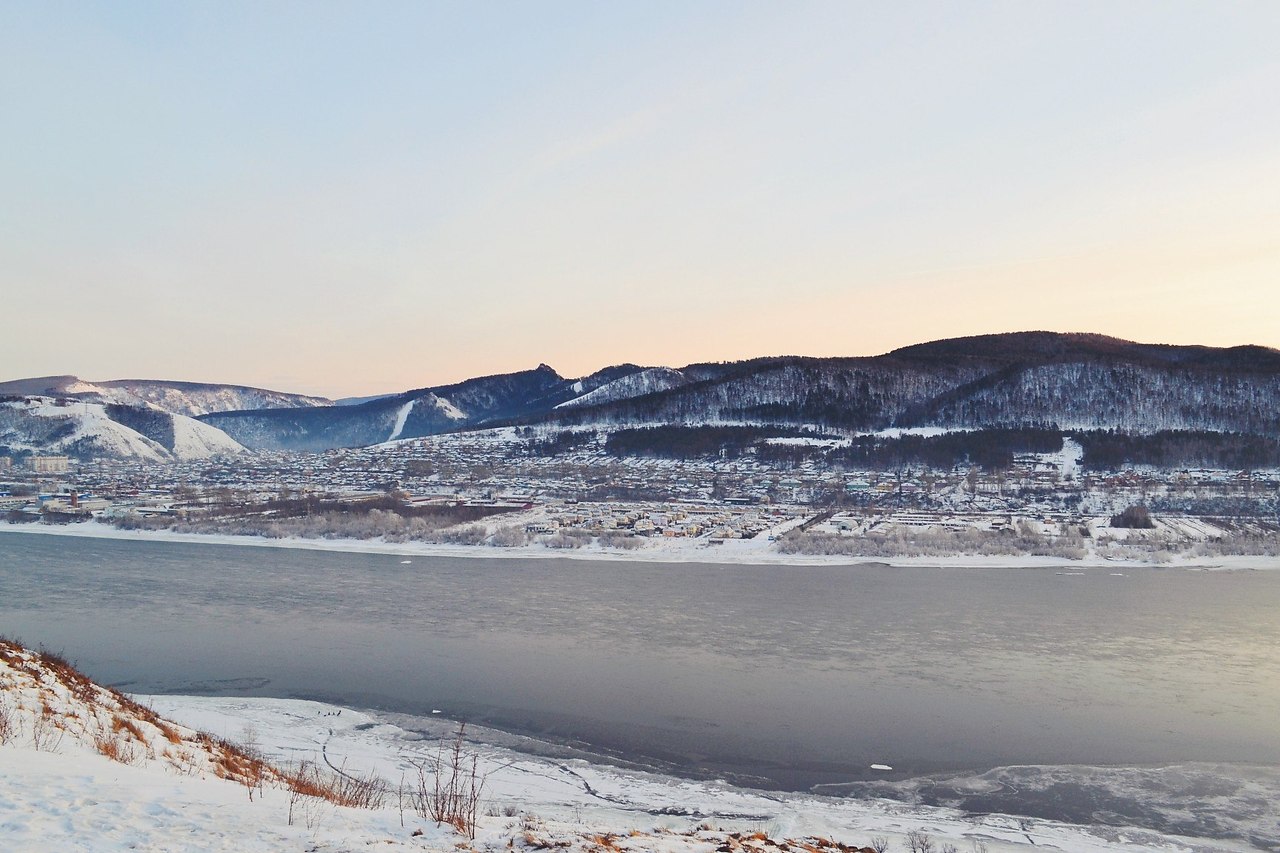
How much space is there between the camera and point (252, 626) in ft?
50.2

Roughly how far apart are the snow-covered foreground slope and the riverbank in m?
14.5

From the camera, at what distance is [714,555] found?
80.2 ft

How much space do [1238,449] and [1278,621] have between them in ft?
125

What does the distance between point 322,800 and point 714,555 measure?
20.2 m

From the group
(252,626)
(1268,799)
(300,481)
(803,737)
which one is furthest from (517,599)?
(300,481)

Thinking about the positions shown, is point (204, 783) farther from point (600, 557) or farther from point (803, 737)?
point (600, 557)

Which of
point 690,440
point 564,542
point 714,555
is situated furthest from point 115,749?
point 690,440

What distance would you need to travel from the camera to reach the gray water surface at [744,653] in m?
9.55

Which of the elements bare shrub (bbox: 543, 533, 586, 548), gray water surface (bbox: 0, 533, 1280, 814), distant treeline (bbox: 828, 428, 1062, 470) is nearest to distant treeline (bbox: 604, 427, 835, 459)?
distant treeline (bbox: 828, 428, 1062, 470)

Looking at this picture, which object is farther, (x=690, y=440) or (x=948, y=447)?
(x=690, y=440)

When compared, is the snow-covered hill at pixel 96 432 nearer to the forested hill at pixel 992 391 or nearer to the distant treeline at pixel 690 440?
the forested hill at pixel 992 391

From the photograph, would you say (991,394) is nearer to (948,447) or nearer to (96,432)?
(948,447)

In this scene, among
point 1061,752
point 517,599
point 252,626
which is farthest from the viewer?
point 517,599

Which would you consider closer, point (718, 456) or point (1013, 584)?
point (1013, 584)
